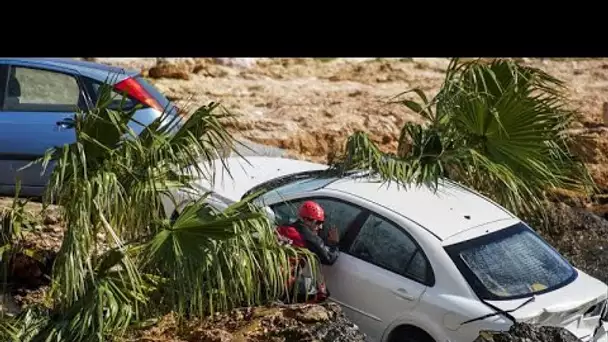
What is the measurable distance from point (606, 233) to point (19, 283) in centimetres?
636

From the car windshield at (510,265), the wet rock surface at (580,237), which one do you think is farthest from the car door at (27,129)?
the wet rock surface at (580,237)

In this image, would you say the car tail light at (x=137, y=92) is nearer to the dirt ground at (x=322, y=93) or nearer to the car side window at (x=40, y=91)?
the car side window at (x=40, y=91)

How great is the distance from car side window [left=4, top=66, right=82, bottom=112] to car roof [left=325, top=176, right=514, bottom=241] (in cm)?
295

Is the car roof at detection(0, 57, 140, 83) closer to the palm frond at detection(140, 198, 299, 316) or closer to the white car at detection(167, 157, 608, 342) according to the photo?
the white car at detection(167, 157, 608, 342)

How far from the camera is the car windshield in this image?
6.48 metres

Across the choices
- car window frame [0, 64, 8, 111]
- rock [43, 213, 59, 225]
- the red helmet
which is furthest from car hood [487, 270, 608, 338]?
car window frame [0, 64, 8, 111]

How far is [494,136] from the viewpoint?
8.65 metres

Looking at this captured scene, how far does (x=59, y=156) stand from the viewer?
6000 millimetres

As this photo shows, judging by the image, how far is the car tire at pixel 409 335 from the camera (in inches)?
254

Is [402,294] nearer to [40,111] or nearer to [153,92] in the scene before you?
[153,92]

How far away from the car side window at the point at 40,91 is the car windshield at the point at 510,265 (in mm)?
4014

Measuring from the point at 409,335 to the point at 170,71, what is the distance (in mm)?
10253

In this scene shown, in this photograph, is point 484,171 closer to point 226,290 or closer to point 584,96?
point 226,290
